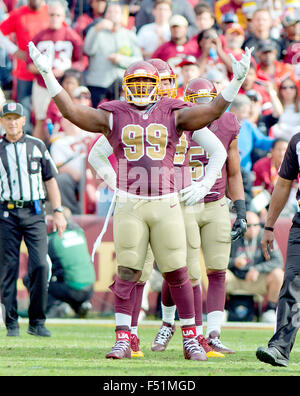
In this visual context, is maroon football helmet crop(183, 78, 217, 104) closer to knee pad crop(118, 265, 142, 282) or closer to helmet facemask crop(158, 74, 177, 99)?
helmet facemask crop(158, 74, 177, 99)

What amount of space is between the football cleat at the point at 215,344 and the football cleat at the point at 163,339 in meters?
0.39

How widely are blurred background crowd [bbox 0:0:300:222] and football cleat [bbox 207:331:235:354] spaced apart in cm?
367

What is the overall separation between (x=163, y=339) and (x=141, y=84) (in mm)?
2174

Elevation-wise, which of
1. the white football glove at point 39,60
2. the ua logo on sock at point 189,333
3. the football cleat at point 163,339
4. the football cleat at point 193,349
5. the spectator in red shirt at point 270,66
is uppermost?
the spectator in red shirt at point 270,66

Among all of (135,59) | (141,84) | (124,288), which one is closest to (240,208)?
(124,288)

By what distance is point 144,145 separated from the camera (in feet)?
20.9

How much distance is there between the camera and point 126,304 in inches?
255

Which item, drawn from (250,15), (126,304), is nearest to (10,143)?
(126,304)

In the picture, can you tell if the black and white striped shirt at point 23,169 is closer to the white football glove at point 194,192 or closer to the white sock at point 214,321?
the white sock at point 214,321

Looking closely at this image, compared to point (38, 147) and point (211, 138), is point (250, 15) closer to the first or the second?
point (38, 147)

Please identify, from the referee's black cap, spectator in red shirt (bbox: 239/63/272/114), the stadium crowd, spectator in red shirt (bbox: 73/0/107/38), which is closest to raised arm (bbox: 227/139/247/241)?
the referee's black cap

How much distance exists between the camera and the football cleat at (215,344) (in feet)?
23.8

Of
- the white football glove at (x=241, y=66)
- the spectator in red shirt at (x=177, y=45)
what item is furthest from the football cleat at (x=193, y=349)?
the spectator in red shirt at (x=177, y=45)

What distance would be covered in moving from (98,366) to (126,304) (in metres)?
0.58
